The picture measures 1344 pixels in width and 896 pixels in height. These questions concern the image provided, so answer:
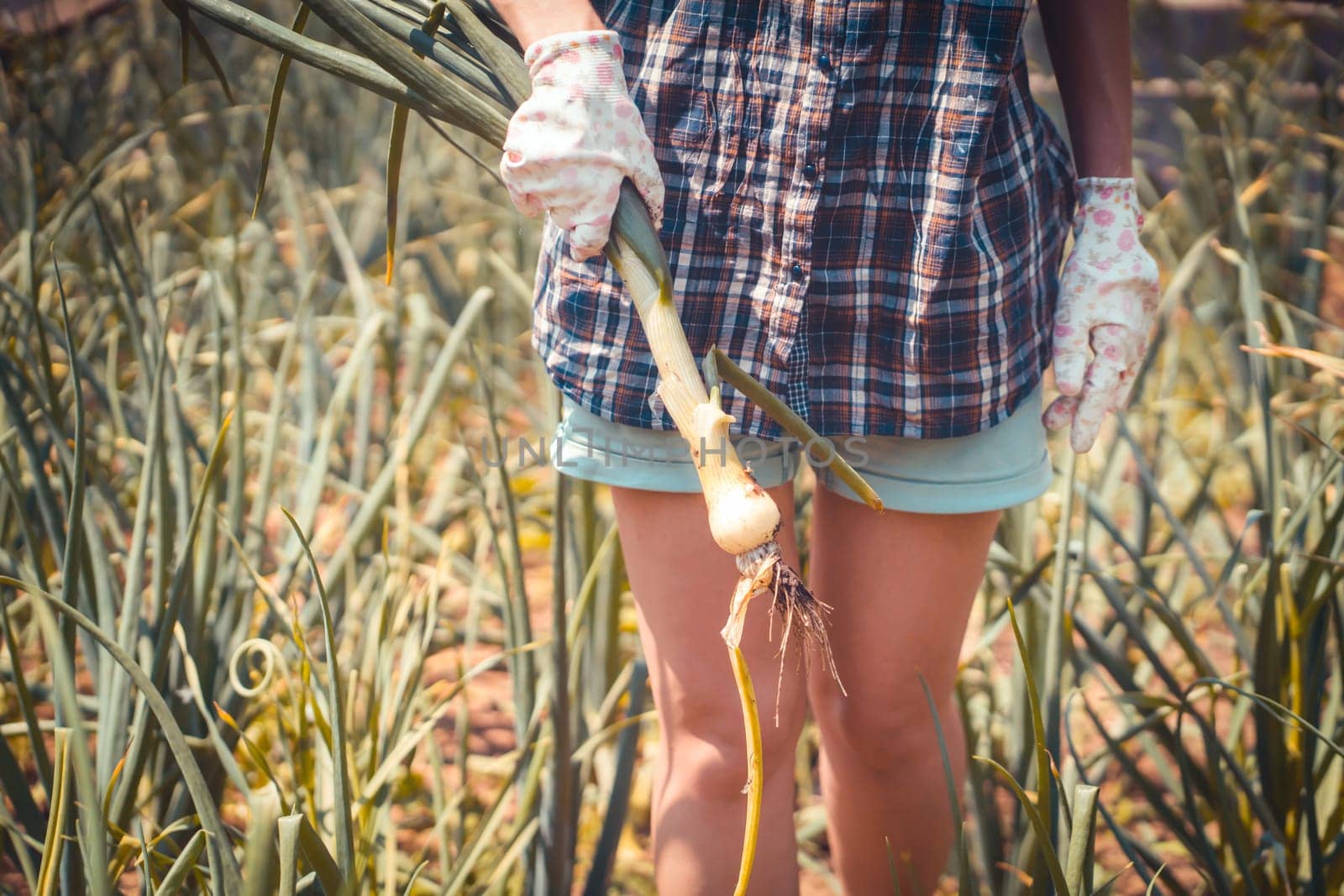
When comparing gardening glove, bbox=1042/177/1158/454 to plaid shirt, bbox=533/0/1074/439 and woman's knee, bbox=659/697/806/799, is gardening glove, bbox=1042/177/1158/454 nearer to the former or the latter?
plaid shirt, bbox=533/0/1074/439

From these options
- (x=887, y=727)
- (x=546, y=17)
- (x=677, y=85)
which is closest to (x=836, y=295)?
(x=677, y=85)

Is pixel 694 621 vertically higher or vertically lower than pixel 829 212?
lower

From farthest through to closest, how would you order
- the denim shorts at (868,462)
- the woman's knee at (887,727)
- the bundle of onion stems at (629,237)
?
the woman's knee at (887,727) → the denim shorts at (868,462) → the bundle of onion stems at (629,237)

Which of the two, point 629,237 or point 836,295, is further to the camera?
point 836,295

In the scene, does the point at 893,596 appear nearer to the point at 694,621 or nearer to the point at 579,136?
the point at 694,621

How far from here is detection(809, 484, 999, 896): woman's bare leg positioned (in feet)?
3.06

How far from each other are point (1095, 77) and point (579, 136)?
1.71 feet

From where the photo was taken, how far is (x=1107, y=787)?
1.43 meters

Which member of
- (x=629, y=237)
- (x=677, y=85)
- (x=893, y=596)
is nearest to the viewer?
(x=629, y=237)

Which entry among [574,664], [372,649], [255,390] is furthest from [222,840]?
[255,390]

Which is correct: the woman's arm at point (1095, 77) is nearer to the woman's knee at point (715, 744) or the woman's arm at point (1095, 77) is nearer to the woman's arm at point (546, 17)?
the woman's arm at point (546, 17)

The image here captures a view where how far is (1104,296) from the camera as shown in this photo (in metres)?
0.94

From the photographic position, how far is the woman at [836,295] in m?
0.81

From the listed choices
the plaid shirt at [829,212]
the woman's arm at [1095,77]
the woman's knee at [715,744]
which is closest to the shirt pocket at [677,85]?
the plaid shirt at [829,212]
